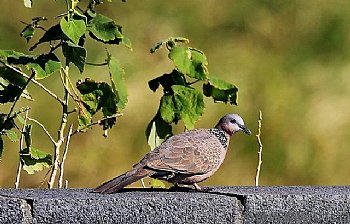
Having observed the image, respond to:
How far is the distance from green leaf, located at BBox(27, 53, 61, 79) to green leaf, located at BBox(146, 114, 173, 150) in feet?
1.35

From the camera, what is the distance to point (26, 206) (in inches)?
77.7

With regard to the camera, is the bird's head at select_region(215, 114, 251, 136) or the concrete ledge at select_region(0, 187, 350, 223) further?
the bird's head at select_region(215, 114, 251, 136)

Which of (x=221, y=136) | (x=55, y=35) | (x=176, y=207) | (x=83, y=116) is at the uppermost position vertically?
(x=55, y=35)

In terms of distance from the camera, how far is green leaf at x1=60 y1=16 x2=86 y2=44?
2.36m

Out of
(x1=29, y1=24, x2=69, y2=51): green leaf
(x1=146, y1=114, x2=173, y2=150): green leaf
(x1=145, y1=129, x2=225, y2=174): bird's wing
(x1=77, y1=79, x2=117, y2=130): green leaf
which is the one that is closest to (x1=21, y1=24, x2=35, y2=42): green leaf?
(x1=29, y1=24, x2=69, y2=51): green leaf

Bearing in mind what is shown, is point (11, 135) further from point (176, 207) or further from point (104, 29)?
point (176, 207)

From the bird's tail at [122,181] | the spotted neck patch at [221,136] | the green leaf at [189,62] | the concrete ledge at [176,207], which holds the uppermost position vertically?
the green leaf at [189,62]

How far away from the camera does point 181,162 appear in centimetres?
223

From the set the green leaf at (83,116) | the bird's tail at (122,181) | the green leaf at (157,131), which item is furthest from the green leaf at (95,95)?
the bird's tail at (122,181)

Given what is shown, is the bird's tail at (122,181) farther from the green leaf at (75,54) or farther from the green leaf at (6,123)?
the green leaf at (6,123)

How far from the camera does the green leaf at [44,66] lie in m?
2.39

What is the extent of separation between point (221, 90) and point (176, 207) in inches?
29.2

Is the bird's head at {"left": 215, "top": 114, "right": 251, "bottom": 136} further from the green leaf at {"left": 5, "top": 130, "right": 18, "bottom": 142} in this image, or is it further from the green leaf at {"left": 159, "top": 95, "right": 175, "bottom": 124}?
the green leaf at {"left": 5, "top": 130, "right": 18, "bottom": 142}

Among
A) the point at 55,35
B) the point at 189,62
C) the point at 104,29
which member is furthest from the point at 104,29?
the point at 189,62
